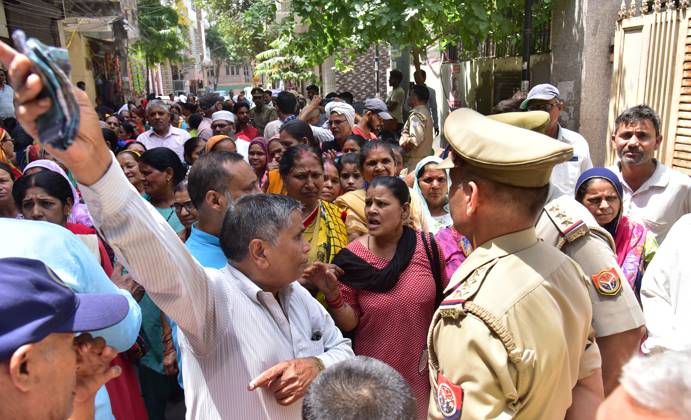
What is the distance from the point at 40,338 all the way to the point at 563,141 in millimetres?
3616

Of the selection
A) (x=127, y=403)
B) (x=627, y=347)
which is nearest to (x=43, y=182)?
(x=127, y=403)

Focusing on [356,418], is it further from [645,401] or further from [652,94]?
[652,94]

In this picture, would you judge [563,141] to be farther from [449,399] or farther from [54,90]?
[54,90]

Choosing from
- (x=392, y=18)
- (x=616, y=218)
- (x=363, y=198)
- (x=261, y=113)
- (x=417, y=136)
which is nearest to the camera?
(x=616, y=218)

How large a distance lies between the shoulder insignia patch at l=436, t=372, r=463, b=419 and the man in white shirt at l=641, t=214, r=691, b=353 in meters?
1.22

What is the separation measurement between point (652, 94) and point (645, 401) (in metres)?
5.46

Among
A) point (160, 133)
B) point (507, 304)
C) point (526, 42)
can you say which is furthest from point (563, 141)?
point (160, 133)

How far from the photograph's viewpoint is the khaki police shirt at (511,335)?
138 cm

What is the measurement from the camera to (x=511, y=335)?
1389 millimetres

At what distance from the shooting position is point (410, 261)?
2.78 meters

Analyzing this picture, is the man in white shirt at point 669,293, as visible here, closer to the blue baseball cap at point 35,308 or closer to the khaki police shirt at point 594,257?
the khaki police shirt at point 594,257

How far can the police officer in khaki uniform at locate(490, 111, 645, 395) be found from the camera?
183 centimetres

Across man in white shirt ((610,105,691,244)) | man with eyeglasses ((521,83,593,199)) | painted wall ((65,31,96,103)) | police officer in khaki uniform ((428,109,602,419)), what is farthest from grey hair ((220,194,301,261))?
painted wall ((65,31,96,103))

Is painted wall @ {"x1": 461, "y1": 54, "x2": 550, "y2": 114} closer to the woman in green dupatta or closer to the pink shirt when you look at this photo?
the woman in green dupatta
